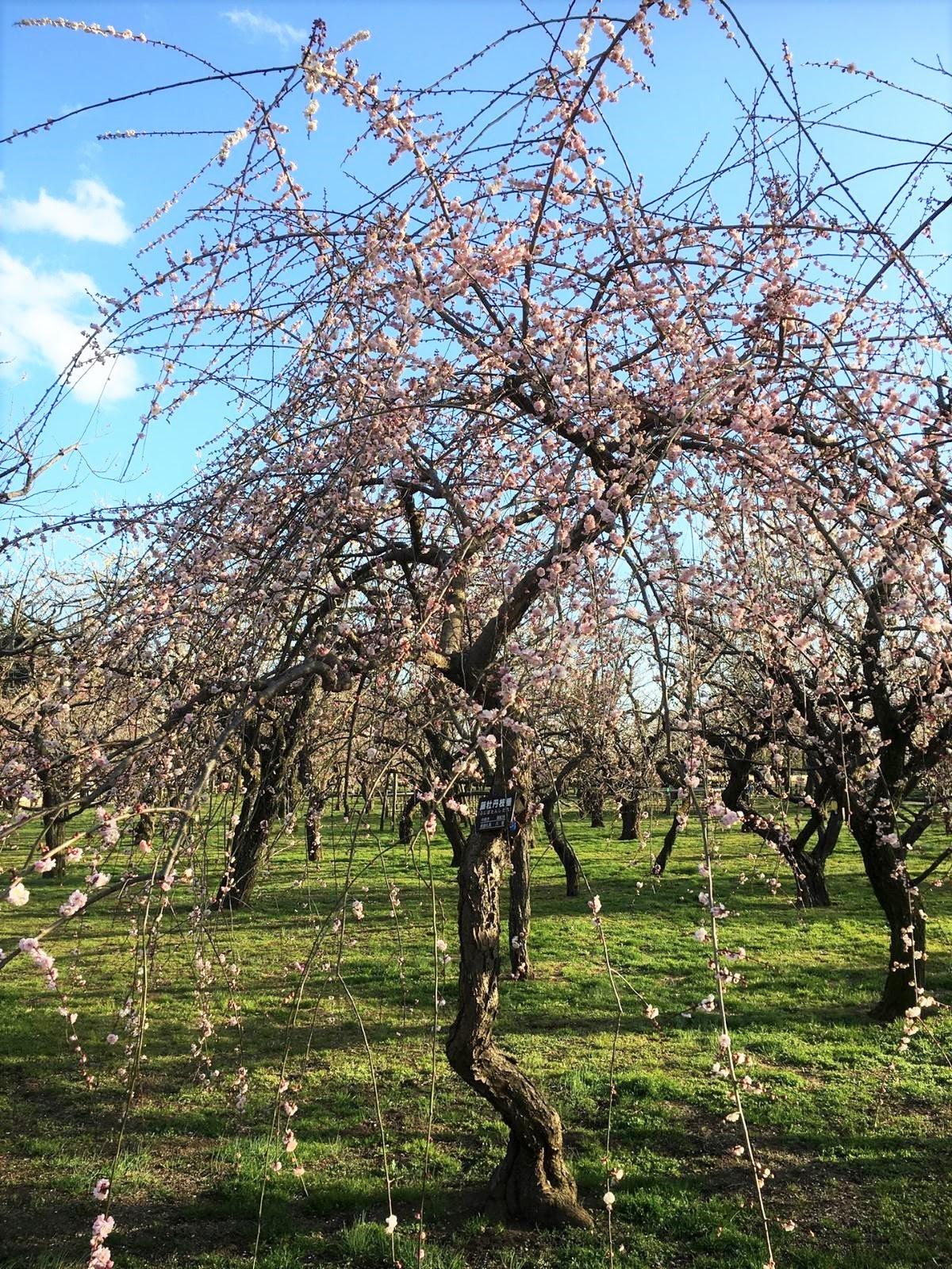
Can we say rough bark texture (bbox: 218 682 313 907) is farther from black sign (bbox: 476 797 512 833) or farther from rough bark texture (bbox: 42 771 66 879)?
black sign (bbox: 476 797 512 833)

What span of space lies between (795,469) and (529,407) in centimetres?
106

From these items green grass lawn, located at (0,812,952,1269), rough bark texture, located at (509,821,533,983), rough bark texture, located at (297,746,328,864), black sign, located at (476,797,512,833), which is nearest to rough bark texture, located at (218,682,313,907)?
rough bark texture, located at (297,746,328,864)

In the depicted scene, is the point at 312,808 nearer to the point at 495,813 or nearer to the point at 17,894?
the point at 495,813

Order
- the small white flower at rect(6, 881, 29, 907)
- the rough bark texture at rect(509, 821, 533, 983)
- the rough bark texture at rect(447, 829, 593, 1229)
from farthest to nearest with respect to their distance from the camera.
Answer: the rough bark texture at rect(509, 821, 533, 983)
the rough bark texture at rect(447, 829, 593, 1229)
the small white flower at rect(6, 881, 29, 907)

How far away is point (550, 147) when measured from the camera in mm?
2834

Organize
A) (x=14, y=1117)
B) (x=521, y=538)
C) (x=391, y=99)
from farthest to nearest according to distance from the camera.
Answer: (x=14, y=1117), (x=521, y=538), (x=391, y=99)

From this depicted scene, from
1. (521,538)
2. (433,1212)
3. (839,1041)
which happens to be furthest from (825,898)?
(521,538)

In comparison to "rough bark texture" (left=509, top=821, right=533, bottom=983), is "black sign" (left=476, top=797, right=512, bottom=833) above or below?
above

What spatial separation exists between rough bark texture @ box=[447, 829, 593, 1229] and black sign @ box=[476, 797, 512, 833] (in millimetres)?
401

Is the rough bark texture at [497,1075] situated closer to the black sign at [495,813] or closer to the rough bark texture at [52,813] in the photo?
the black sign at [495,813]

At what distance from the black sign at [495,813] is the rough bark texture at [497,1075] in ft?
1.32

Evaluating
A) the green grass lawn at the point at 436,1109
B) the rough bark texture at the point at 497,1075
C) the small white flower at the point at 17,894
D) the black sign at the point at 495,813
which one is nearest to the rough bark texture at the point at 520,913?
the green grass lawn at the point at 436,1109

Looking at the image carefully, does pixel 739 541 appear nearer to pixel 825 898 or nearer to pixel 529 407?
pixel 529 407

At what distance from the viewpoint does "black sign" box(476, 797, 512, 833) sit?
11.2 ft
